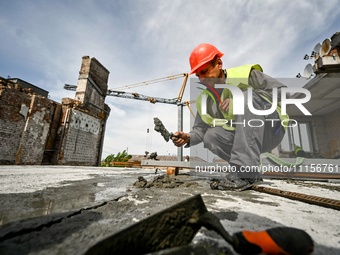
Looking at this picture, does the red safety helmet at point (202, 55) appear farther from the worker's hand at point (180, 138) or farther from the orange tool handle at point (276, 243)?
the orange tool handle at point (276, 243)

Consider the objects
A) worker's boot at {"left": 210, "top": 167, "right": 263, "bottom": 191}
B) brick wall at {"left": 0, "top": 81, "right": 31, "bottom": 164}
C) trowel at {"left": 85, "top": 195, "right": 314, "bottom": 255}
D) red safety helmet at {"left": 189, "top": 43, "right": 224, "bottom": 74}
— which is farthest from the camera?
brick wall at {"left": 0, "top": 81, "right": 31, "bottom": 164}

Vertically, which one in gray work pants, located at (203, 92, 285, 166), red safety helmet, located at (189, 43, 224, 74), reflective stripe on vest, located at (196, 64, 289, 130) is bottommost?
gray work pants, located at (203, 92, 285, 166)

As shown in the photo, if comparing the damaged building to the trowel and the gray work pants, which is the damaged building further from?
the trowel

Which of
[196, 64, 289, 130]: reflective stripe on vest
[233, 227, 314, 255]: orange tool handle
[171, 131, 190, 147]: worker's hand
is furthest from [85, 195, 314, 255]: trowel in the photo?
[171, 131, 190, 147]: worker's hand

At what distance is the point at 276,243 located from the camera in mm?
445

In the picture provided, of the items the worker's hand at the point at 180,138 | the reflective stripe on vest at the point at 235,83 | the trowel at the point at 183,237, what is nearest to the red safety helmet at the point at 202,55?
the reflective stripe on vest at the point at 235,83

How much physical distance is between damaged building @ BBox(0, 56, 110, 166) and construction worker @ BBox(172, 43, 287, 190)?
732 cm

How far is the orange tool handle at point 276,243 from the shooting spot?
17.1 inches

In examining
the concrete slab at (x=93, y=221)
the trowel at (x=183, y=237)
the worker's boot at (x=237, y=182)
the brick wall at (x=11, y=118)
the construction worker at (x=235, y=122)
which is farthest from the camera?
the brick wall at (x=11, y=118)

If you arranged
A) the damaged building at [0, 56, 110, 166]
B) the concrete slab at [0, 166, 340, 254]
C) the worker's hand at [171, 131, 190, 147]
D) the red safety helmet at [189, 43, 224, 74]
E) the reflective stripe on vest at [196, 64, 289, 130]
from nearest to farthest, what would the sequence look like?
the concrete slab at [0, 166, 340, 254] < the reflective stripe on vest at [196, 64, 289, 130] < the red safety helmet at [189, 43, 224, 74] < the worker's hand at [171, 131, 190, 147] < the damaged building at [0, 56, 110, 166]

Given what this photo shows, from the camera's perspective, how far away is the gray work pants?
A: 1.93m

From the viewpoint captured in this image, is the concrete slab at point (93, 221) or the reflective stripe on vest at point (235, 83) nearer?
the concrete slab at point (93, 221)

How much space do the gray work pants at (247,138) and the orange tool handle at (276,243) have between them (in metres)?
1.49

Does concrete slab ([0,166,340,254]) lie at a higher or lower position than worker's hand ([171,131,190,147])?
lower
